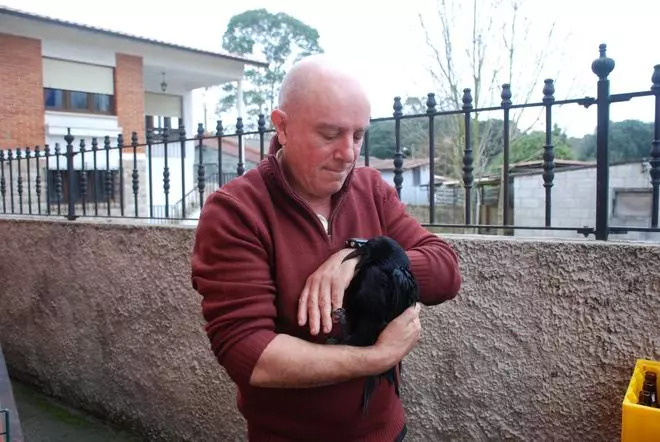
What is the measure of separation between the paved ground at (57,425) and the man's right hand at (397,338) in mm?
3022

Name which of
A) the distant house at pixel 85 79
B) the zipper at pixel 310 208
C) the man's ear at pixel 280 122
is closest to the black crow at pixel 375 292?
the zipper at pixel 310 208

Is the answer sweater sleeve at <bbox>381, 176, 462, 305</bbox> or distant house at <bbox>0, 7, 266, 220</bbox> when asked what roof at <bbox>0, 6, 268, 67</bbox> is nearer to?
distant house at <bbox>0, 7, 266, 220</bbox>

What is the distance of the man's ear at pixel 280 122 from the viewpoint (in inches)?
51.1

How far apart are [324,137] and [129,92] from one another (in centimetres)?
1841

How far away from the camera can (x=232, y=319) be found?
1144mm

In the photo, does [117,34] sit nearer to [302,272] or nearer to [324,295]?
[302,272]

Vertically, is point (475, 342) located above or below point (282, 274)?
below

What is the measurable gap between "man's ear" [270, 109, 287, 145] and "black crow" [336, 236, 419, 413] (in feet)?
1.17

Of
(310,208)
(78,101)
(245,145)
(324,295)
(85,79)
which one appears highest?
(85,79)

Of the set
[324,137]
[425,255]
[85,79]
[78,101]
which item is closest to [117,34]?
[85,79]

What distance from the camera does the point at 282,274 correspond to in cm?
126

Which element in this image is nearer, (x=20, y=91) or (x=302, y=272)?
(x=302, y=272)

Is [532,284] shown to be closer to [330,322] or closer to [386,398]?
[386,398]

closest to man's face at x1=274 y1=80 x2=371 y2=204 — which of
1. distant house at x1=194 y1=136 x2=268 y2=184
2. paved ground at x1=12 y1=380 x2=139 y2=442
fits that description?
distant house at x1=194 y1=136 x2=268 y2=184
